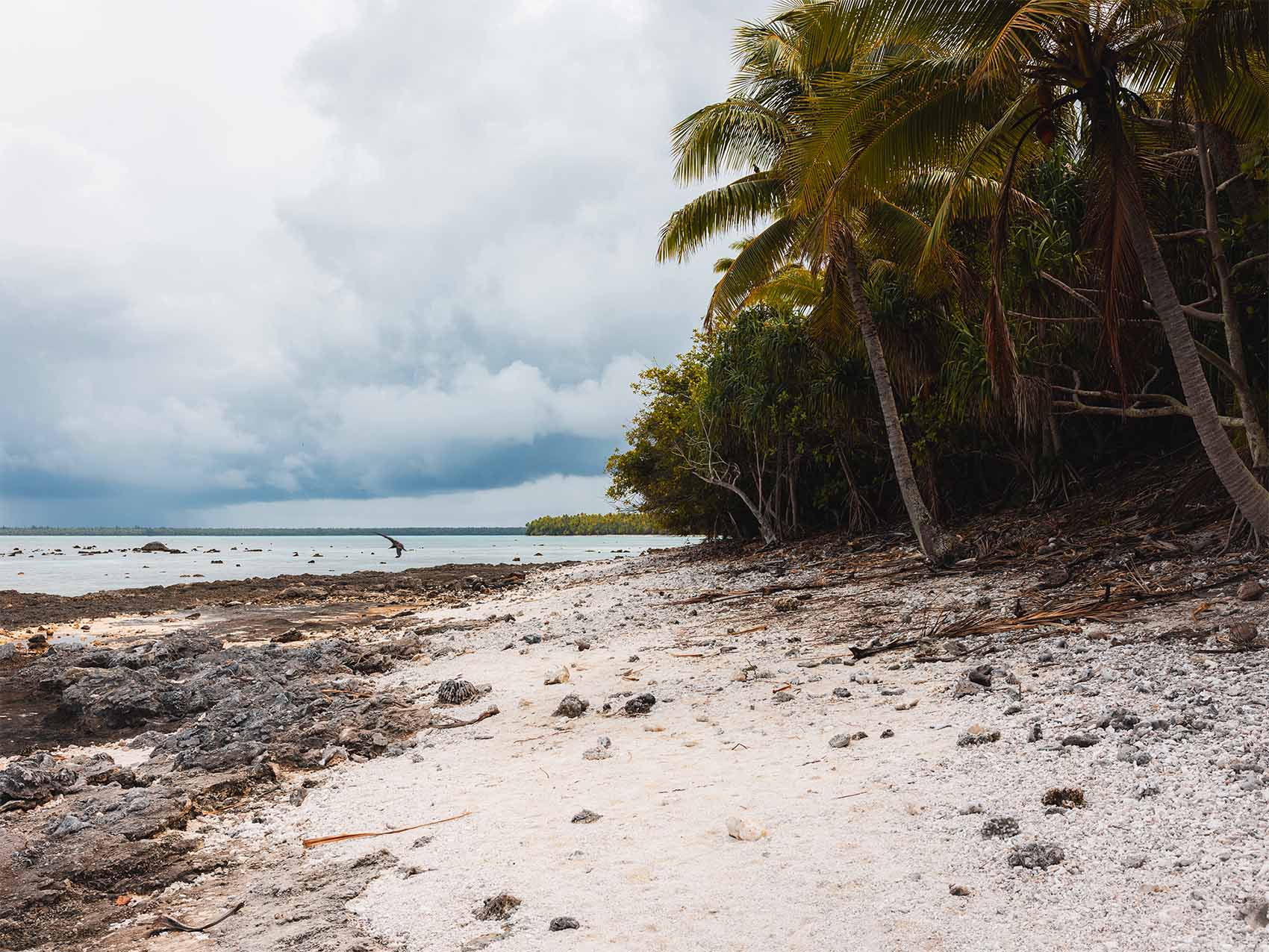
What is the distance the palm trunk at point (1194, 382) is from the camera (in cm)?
715

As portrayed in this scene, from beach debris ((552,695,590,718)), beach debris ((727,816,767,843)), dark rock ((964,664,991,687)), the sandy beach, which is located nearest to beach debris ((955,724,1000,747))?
the sandy beach

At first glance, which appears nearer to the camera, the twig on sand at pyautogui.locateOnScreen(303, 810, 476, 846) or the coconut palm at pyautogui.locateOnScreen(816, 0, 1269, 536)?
the twig on sand at pyautogui.locateOnScreen(303, 810, 476, 846)

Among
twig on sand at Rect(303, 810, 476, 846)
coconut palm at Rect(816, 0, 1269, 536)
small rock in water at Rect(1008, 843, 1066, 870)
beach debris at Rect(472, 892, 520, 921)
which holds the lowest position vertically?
twig on sand at Rect(303, 810, 476, 846)

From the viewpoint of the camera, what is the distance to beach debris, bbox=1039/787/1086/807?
3.56 metres

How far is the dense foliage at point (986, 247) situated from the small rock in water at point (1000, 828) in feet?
18.1

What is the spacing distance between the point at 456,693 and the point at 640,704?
6.73ft

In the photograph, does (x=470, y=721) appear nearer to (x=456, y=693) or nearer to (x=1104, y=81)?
(x=456, y=693)

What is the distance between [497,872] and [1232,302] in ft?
33.5

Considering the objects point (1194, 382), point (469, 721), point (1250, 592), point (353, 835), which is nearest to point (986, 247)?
point (1194, 382)

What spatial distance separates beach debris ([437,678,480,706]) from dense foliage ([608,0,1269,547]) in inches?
257

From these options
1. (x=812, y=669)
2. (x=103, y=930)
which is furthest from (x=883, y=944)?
(x=812, y=669)

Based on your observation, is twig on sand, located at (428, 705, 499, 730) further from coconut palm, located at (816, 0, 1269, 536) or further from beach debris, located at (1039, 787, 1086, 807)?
coconut palm, located at (816, 0, 1269, 536)

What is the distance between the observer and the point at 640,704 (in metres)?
6.54

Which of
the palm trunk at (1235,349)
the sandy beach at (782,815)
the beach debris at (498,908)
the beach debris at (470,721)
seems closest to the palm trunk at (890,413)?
the palm trunk at (1235,349)
